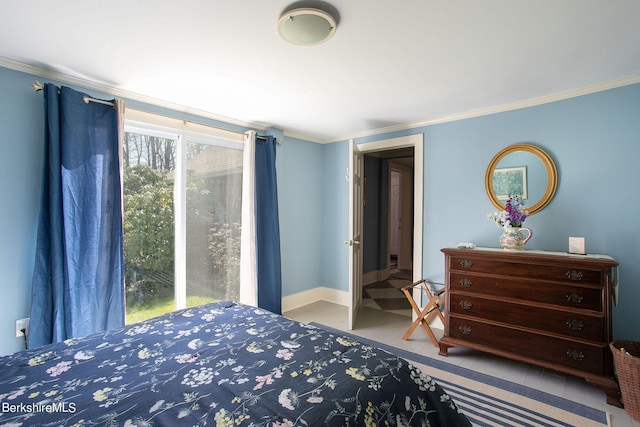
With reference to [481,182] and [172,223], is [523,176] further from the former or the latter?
[172,223]

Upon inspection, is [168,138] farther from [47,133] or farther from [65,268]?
[65,268]

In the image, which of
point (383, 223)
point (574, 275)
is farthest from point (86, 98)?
point (383, 223)

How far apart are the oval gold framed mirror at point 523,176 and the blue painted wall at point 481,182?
0.07 meters

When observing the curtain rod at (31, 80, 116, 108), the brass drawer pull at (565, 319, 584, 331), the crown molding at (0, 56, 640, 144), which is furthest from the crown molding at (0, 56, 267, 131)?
the brass drawer pull at (565, 319, 584, 331)

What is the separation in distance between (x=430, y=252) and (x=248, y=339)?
2.51m

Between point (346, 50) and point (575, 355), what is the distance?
9.00ft

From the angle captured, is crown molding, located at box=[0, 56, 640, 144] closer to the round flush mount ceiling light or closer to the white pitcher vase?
the white pitcher vase

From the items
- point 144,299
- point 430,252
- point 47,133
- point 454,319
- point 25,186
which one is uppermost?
point 47,133

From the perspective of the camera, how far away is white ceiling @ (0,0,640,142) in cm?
157

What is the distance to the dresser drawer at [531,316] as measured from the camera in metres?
2.17

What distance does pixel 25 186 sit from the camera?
7.13ft

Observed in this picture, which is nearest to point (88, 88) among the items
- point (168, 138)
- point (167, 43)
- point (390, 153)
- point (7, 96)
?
point (7, 96)

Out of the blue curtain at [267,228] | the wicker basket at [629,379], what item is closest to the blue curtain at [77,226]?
the blue curtain at [267,228]

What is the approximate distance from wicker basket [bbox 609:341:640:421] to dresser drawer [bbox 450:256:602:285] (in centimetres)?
49
